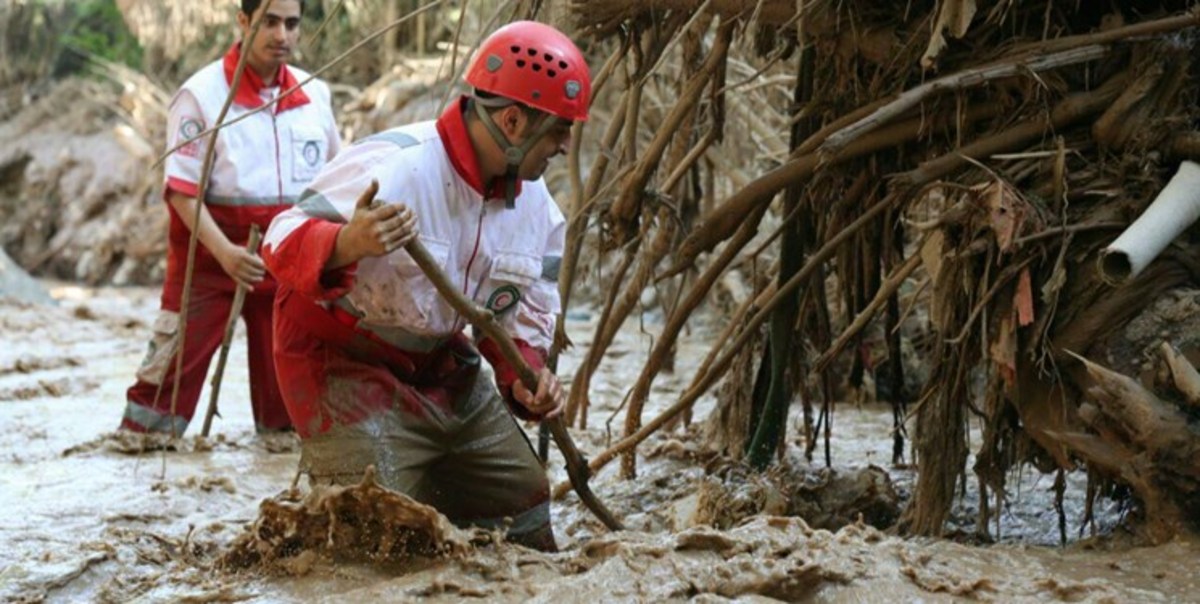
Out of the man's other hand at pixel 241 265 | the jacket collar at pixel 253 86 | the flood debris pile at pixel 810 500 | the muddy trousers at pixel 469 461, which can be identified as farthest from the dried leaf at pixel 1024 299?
the jacket collar at pixel 253 86

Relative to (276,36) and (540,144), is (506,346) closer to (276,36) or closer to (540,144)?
(540,144)

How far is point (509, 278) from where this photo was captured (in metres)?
3.64

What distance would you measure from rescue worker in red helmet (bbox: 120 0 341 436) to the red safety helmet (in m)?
1.96

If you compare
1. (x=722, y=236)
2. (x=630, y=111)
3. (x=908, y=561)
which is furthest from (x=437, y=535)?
(x=630, y=111)

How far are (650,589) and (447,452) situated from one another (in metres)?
1.07

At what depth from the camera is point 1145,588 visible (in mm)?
3002

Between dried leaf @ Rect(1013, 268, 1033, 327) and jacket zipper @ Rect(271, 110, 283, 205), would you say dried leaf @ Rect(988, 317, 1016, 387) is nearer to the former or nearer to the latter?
dried leaf @ Rect(1013, 268, 1033, 327)

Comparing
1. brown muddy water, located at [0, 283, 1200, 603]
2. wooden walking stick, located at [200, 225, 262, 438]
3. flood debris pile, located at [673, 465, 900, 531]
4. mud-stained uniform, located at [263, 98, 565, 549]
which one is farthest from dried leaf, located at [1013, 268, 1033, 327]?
wooden walking stick, located at [200, 225, 262, 438]

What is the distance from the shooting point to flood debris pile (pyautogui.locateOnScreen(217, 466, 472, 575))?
315 cm

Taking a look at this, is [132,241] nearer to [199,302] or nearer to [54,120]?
[54,120]

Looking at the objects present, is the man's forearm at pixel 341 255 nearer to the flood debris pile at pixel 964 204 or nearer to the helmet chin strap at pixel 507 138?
the helmet chin strap at pixel 507 138

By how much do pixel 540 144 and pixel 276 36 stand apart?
220 centimetres

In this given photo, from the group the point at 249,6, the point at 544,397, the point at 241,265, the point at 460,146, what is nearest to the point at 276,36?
the point at 249,6

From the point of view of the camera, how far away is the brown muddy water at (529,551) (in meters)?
2.95
